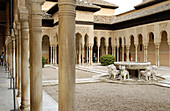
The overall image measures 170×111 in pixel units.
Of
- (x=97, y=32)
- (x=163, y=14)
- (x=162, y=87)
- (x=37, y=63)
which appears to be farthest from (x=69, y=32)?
(x=97, y=32)

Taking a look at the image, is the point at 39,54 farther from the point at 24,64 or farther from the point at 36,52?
the point at 24,64

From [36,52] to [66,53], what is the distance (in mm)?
1420

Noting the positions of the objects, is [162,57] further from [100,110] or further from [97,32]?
[100,110]

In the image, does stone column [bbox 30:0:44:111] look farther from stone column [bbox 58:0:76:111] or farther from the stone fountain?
the stone fountain

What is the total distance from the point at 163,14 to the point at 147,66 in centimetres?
1013

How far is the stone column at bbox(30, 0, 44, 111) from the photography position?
3205 millimetres

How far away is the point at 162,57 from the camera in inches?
826

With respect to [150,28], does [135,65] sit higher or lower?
lower

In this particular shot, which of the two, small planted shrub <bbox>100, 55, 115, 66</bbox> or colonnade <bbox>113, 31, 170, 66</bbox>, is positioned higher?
colonnade <bbox>113, 31, 170, 66</bbox>

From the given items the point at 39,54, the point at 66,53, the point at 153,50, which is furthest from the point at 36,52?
the point at 153,50

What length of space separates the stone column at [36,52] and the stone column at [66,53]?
130 centimetres

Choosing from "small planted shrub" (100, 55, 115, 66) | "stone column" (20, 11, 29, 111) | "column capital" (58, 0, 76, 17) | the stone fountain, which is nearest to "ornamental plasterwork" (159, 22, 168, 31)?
"small planted shrub" (100, 55, 115, 66)

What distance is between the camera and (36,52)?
3279 mm

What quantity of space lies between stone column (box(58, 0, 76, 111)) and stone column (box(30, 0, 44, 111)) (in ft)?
4.25
